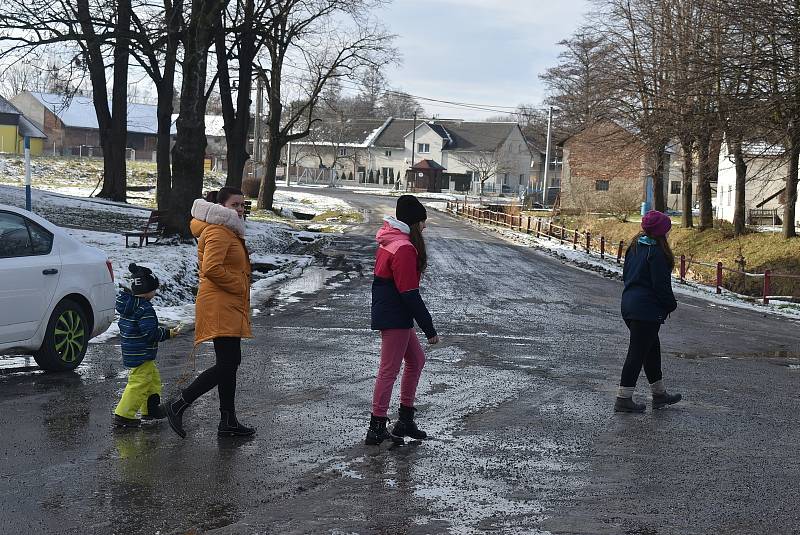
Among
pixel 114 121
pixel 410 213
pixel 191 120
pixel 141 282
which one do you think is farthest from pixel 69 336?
pixel 114 121

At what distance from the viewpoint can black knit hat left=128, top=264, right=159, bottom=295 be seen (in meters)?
7.70

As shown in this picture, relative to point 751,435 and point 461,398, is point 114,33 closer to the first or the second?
point 461,398

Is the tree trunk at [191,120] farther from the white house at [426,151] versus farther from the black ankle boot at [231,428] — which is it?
the white house at [426,151]

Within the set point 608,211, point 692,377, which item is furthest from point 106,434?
point 608,211

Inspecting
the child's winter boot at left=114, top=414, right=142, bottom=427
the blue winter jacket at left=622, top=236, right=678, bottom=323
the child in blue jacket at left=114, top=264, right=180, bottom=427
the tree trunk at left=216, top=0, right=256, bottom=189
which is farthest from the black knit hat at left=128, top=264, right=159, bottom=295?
the tree trunk at left=216, top=0, right=256, bottom=189

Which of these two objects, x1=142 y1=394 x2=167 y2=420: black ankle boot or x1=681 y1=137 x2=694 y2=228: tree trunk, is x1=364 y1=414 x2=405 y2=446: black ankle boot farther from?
x1=681 y1=137 x2=694 y2=228: tree trunk

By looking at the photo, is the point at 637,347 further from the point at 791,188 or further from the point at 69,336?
the point at 791,188

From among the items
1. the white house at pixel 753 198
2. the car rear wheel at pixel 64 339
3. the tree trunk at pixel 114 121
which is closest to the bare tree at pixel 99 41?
the tree trunk at pixel 114 121

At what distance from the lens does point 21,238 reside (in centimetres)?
963

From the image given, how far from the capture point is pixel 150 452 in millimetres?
6832

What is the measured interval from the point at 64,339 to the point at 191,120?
13170mm

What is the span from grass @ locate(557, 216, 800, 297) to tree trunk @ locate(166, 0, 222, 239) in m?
13.7

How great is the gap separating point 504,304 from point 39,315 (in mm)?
10767

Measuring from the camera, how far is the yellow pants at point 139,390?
7598 mm
